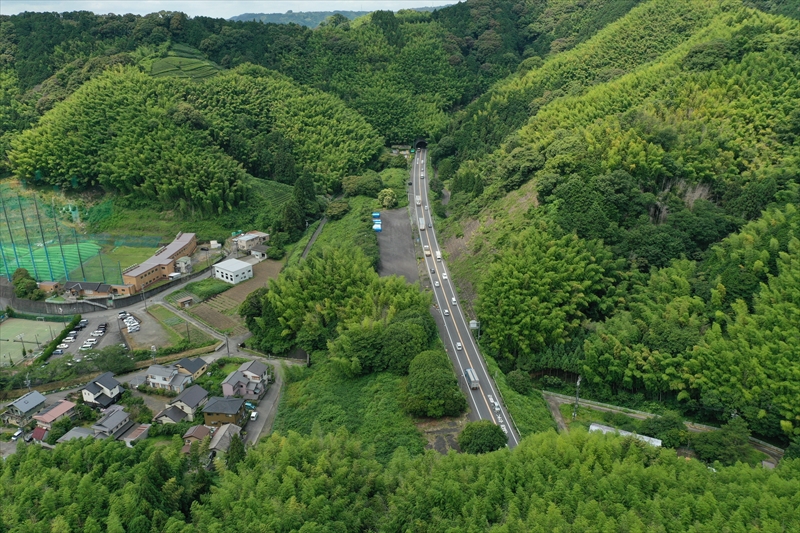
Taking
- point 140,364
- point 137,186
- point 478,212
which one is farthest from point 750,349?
point 137,186

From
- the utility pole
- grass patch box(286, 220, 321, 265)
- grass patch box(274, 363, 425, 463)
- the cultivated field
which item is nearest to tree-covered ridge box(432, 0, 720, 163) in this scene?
grass patch box(286, 220, 321, 265)

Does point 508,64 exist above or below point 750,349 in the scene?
above

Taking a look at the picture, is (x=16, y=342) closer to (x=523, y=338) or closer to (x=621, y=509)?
→ (x=523, y=338)

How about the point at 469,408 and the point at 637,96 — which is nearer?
the point at 469,408

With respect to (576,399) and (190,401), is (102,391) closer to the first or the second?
(190,401)

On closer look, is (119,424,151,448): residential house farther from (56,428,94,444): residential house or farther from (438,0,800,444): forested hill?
(438,0,800,444): forested hill
